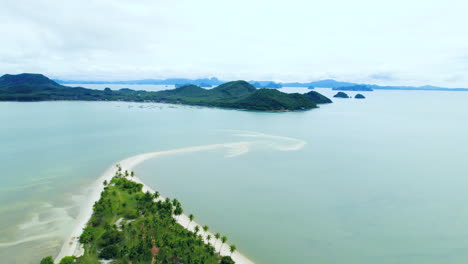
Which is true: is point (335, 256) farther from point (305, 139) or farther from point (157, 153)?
point (305, 139)

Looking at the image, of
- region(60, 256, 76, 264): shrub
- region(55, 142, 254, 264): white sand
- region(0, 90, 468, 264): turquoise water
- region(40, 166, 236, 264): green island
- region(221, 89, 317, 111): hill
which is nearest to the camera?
region(60, 256, 76, 264): shrub

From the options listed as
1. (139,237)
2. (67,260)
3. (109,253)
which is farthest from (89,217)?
(109,253)

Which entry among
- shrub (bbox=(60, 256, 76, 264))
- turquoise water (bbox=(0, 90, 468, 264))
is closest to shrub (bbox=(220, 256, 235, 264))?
turquoise water (bbox=(0, 90, 468, 264))

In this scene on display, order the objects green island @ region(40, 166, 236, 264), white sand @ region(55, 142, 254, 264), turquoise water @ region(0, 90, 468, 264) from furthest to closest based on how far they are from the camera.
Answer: turquoise water @ region(0, 90, 468, 264) < white sand @ region(55, 142, 254, 264) < green island @ region(40, 166, 236, 264)

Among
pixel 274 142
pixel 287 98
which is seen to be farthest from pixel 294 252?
pixel 287 98

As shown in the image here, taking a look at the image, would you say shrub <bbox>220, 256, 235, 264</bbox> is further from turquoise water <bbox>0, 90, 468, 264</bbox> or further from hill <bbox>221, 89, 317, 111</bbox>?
hill <bbox>221, 89, 317, 111</bbox>

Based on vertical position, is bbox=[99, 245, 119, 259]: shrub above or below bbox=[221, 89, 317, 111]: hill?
below

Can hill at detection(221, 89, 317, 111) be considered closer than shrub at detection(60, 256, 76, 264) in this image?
No
